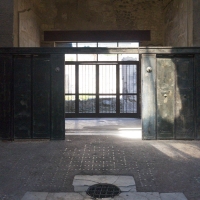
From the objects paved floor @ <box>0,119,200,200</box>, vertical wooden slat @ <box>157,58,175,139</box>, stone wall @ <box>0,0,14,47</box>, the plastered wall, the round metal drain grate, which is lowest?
the round metal drain grate

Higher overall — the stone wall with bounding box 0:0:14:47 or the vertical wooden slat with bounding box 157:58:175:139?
the stone wall with bounding box 0:0:14:47

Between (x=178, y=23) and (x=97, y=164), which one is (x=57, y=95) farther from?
(x=178, y=23)

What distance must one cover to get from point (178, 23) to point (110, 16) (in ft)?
11.8

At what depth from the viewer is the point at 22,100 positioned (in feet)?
22.9

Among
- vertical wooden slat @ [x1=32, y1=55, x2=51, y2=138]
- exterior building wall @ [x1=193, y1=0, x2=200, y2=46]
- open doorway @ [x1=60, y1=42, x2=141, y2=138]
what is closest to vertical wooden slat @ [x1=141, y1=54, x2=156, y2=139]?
exterior building wall @ [x1=193, y1=0, x2=200, y2=46]

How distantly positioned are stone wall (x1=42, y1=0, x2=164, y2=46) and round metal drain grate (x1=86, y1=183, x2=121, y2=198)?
8.97 metres

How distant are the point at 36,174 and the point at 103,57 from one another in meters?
8.75

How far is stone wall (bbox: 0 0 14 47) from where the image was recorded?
718 cm

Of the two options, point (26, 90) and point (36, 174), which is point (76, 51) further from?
point (36, 174)

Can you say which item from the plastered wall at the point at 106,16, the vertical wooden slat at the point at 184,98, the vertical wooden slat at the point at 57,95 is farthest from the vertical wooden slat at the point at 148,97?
the plastered wall at the point at 106,16

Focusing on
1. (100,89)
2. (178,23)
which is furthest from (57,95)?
(100,89)

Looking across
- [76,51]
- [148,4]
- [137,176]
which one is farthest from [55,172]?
[148,4]

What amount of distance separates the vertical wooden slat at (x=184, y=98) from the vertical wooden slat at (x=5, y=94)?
15.7 ft

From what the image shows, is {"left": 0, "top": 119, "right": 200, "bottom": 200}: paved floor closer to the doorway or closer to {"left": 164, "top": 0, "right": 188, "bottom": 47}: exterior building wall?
{"left": 164, "top": 0, "right": 188, "bottom": 47}: exterior building wall
